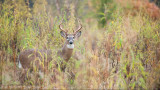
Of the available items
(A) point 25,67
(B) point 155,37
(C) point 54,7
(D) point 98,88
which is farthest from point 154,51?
(C) point 54,7

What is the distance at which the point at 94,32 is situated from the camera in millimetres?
9984

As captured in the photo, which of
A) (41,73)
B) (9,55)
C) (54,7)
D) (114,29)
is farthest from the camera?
(54,7)

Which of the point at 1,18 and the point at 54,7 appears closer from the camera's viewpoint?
the point at 1,18

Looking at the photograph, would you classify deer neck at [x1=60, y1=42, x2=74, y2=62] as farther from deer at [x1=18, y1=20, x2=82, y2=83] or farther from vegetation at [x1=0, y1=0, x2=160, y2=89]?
vegetation at [x1=0, y1=0, x2=160, y2=89]

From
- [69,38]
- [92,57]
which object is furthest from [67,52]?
[92,57]

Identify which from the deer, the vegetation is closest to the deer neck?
the deer

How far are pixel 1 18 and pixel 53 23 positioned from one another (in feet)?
5.14

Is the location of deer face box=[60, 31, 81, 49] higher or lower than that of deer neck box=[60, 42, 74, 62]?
higher

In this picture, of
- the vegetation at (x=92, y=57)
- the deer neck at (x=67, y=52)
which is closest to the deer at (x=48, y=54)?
the deer neck at (x=67, y=52)

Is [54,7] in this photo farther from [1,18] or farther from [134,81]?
[134,81]

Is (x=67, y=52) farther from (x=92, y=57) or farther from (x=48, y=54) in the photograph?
(x=92, y=57)

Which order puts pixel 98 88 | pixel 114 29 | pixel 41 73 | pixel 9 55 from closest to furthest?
pixel 98 88 → pixel 41 73 → pixel 9 55 → pixel 114 29

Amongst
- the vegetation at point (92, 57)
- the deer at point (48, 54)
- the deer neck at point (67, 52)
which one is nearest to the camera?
the vegetation at point (92, 57)

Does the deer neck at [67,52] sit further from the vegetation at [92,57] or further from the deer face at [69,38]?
the vegetation at [92,57]
